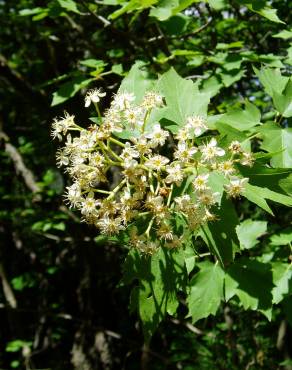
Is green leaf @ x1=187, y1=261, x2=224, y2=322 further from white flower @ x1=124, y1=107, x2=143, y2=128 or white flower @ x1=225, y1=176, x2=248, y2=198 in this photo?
white flower @ x1=124, y1=107, x2=143, y2=128

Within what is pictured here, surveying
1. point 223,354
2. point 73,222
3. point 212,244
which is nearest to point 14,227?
point 73,222

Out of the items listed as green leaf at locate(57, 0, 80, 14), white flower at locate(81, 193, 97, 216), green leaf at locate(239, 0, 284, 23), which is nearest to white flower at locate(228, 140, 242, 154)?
white flower at locate(81, 193, 97, 216)

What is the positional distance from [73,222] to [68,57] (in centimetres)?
186

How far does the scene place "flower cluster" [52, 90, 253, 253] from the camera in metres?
1.58

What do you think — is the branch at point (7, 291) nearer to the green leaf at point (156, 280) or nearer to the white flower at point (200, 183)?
the green leaf at point (156, 280)

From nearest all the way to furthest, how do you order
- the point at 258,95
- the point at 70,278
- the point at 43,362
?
the point at 258,95
the point at 43,362
the point at 70,278

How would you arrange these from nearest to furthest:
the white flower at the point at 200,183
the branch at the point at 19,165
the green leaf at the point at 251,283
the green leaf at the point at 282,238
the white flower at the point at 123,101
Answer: the white flower at the point at 200,183 → the white flower at the point at 123,101 → the green leaf at the point at 251,283 → the green leaf at the point at 282,238 → the branch at the point at 19,165

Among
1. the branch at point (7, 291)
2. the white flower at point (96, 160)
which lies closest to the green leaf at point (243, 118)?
the white flower at point (96, 160)

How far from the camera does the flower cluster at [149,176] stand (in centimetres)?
158

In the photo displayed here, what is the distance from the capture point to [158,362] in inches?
209

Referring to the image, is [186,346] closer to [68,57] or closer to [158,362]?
[158,362]

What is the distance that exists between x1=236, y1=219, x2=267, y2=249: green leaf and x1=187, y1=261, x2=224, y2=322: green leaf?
0.92 feet

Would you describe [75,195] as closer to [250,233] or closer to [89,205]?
[89,205]

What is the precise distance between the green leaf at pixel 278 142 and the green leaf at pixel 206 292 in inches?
30.8
